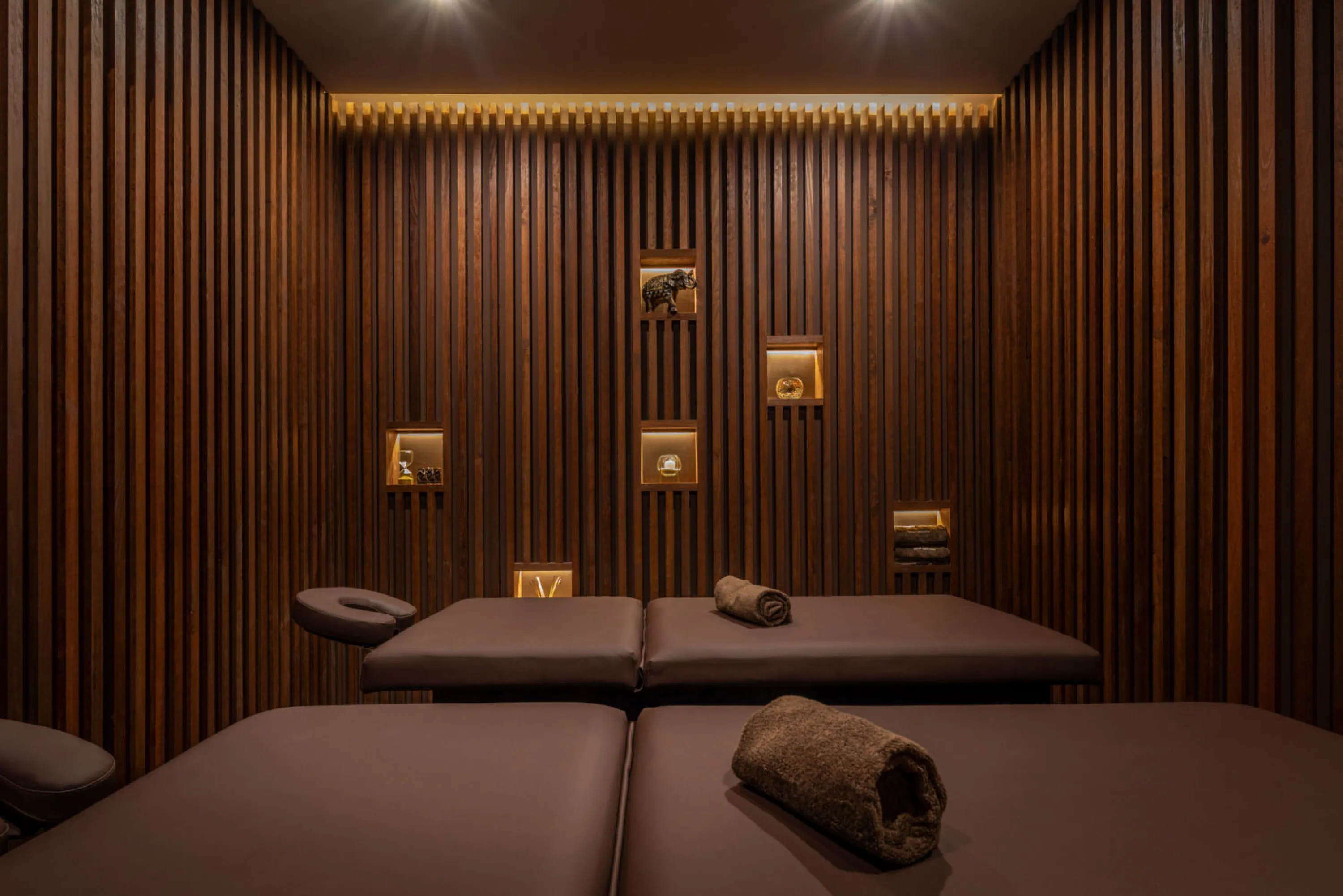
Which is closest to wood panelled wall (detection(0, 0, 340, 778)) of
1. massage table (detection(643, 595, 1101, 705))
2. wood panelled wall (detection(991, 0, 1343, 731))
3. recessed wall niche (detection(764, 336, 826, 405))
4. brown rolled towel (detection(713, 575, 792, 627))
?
massage table (detection(643, 595, 1101, 705))

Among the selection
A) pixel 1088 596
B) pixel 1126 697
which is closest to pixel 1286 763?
pixel 1126 697

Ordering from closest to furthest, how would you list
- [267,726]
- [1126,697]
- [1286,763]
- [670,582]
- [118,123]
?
[1286,763], [267,726], [118,123], [1126,697], [670,582]

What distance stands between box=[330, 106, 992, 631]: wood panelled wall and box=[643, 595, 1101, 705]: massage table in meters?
1.49

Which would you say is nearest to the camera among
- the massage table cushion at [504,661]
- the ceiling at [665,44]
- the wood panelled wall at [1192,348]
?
the wood panelled wall at [1192,348]

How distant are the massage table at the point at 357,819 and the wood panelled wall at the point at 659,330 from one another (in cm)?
226

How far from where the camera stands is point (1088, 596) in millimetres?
2867

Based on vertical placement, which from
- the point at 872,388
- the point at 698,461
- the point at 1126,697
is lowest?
the point at 1126,697

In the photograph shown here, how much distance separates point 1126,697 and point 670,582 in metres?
2.02

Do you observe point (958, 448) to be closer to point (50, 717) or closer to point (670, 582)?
point (670, 582)

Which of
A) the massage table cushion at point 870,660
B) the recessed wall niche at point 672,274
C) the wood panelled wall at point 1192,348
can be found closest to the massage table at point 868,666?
the massage table cushion at point 870,660

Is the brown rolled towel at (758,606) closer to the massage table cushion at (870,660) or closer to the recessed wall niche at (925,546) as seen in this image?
the massage table cushion at (870,660)

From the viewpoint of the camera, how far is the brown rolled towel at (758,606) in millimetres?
2467

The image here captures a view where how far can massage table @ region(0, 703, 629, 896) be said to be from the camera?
3.08ft

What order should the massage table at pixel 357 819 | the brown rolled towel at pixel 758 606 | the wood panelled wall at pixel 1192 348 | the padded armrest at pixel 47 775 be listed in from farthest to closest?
the brown rolled towel at pixel 758 606
the wood panelled wall at pixel 1192 348
the padded armrest at pixel 47 775
the massage table at pixel 357 819
